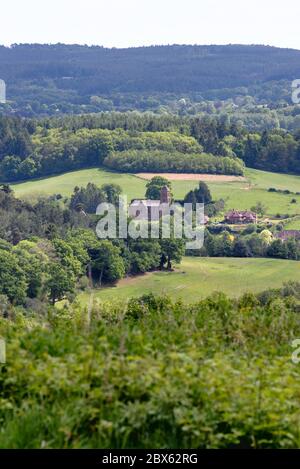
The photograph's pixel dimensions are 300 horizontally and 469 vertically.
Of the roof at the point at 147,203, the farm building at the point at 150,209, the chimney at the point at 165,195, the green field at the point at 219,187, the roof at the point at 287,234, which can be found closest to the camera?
the roof at the point at 287,234

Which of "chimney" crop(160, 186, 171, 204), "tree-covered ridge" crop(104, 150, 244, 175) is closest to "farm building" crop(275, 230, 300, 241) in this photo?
"chimney" crop(160, 186, 171, 204)

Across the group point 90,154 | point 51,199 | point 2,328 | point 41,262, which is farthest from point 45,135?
point 2,328

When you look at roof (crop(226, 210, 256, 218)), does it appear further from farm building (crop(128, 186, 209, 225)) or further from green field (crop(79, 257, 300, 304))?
green field (crop(79, 257, 300, 304))

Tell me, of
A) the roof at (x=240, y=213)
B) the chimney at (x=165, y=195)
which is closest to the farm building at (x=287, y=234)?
the roof at (x=240, y=213)

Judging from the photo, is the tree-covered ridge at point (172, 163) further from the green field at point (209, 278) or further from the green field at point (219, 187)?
the green field at point (209, 278)

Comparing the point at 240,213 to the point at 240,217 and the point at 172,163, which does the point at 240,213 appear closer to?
the point at 240,217

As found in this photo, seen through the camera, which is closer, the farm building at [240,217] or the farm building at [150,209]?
the farm building at [240,217]
